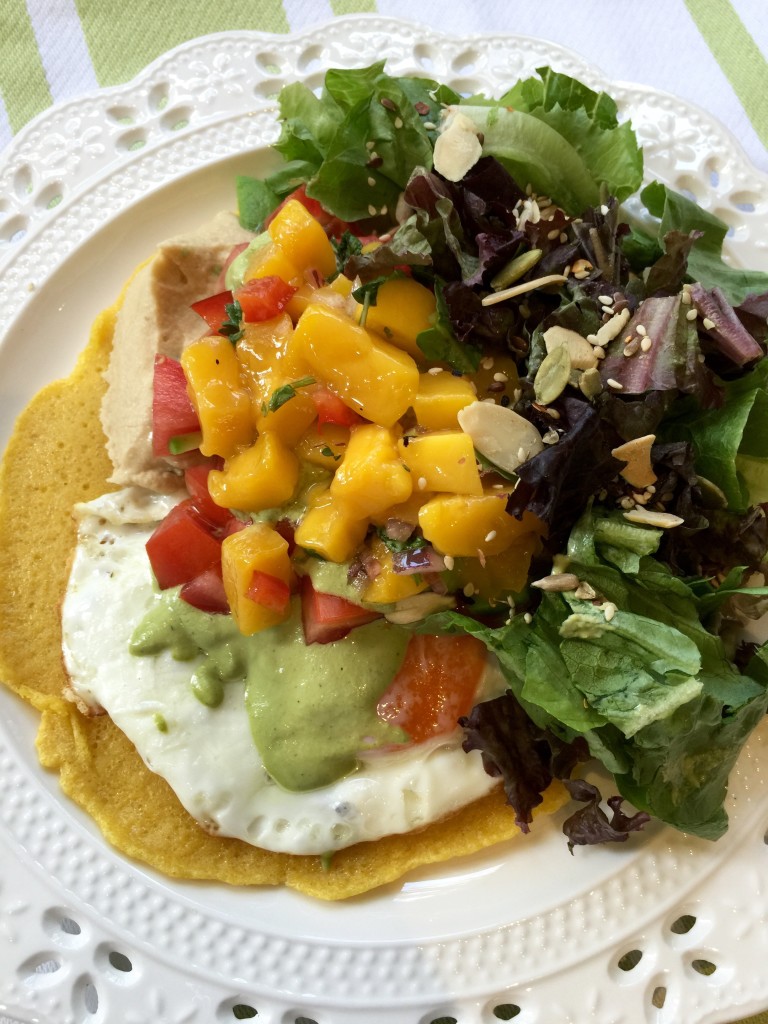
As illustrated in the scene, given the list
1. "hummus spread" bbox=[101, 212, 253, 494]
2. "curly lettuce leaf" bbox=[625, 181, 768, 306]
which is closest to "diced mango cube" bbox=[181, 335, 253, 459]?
"hummus spread" bbox=[101, 212, 253, 494]

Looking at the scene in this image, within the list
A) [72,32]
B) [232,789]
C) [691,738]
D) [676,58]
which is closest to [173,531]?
[232,789]

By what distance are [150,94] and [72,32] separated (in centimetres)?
91

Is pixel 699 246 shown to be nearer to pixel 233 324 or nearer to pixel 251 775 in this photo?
pixel 233 324

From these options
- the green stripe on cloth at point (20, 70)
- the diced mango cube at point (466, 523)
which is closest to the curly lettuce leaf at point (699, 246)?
the diced mango cube at point (466, 523)

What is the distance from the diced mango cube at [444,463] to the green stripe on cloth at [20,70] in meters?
2.86

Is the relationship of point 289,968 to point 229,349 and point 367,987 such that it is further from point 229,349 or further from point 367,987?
point 229,349

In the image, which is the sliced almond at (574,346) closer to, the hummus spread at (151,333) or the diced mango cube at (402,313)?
the diced mango cube at (402,313)

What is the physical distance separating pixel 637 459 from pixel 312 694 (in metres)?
1.26

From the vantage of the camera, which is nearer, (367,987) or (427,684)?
(367,987)

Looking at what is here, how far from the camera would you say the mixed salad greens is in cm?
231

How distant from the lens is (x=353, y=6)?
161 inches

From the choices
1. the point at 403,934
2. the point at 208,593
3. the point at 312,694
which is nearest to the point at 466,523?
the point at 312,694

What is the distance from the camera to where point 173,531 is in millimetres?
2705

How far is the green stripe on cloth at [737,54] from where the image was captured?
12.7 ft
